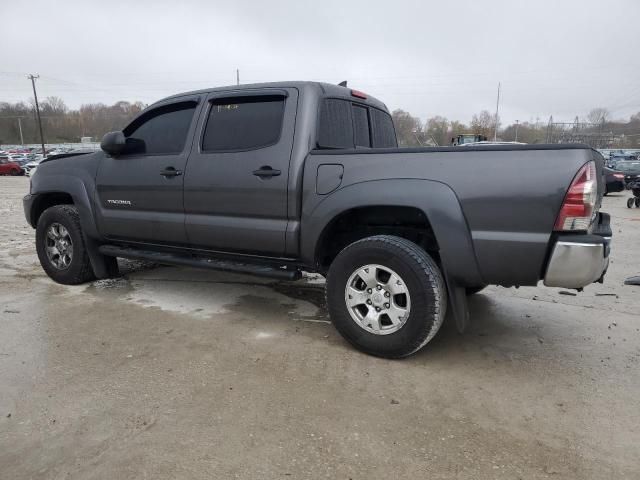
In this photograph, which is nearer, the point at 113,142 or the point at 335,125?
the point at 335,125

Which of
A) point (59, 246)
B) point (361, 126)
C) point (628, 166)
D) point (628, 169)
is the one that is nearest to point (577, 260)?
point (361, 126)

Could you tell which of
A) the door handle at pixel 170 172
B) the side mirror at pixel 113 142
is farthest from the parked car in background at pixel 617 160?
the side mirror at pixel 113 142

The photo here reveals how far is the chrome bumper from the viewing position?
8.47 feet

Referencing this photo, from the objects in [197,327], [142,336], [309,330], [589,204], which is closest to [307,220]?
[309,330]

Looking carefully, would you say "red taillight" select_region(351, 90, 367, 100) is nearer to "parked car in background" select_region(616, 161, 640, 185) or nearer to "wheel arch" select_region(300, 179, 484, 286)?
"wheel arch" select_region(300, 179, 484, 286)

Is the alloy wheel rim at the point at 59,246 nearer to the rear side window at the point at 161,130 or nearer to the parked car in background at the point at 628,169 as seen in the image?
the rear side window at the point at 161,130

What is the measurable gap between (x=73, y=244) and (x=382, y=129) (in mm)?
3370

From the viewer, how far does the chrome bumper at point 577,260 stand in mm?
2582

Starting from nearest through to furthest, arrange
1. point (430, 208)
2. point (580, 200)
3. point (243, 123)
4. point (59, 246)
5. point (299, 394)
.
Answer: point (580, 200) → point (299, 394) → point (430, 208) → point (243, 123) → point (59, 246)

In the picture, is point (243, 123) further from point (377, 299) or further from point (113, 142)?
point (377, 299)

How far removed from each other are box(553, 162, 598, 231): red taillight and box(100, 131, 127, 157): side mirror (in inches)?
144

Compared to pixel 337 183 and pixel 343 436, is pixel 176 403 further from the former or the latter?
pixel 337 183

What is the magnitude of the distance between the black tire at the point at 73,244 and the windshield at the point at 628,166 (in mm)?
23737

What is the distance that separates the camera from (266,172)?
3.47m
